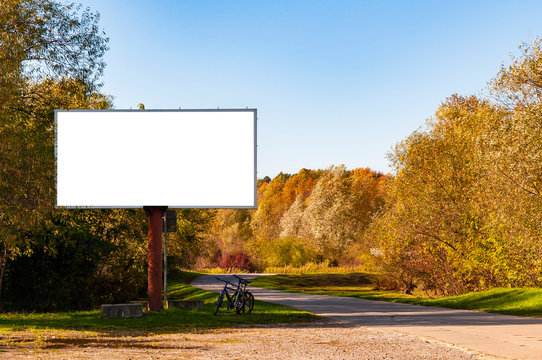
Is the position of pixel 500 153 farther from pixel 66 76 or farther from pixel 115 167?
pixel 66 76

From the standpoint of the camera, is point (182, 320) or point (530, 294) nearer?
point (182, 320)

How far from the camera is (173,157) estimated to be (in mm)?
18406

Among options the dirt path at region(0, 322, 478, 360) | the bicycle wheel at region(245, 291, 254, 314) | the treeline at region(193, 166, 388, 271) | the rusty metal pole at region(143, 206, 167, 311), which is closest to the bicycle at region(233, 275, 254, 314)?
the bicycle wheel at region(245, 291, 254, 314)

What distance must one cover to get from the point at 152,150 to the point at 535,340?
12241mm

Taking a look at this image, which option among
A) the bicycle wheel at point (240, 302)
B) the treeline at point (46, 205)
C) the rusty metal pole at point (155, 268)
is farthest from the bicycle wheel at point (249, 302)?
the treeline at point (46, 205)

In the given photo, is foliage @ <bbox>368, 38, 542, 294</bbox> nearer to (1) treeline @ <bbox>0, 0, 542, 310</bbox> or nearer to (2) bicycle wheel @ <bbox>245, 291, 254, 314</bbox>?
(1) treeline @ <bbox>0, 0, 542, 310</bbox>

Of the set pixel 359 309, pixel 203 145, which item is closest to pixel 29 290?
pixel 203 145

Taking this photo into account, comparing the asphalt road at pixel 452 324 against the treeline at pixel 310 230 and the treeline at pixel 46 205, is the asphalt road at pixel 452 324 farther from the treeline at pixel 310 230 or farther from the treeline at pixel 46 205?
the treeline at pixel 310 230

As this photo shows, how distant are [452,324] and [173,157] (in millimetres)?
9857

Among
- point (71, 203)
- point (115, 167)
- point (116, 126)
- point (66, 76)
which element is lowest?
point (71, 203)

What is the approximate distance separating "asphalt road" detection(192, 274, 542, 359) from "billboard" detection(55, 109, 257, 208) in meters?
4.92

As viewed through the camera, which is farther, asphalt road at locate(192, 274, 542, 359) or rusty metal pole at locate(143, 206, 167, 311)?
rusty metal pole at locate(143, 206, 167, 311)

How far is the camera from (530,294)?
19688 millimetres

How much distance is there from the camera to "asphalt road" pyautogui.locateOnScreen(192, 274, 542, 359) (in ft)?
35.4
